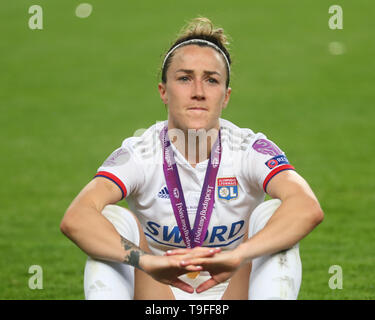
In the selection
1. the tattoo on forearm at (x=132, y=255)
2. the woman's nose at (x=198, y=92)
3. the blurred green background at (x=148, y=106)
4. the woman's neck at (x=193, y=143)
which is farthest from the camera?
the blurred green background at (x=148, y=106)

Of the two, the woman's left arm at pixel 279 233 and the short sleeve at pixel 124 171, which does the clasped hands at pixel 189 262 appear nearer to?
the woman's left arm at pixel 279 233

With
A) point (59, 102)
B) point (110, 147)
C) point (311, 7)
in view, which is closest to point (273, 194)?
point (110, 147)

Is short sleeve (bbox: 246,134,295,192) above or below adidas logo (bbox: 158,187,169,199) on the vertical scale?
above

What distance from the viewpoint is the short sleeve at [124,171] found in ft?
16.7

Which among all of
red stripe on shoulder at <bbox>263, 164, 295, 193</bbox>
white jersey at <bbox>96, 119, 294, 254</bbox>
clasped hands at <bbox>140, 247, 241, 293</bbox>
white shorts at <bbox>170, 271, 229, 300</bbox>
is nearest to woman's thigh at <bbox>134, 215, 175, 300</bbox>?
white shorts at <bbox>170, 271, 229, 300</bbox>

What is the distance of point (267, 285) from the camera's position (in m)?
4.58

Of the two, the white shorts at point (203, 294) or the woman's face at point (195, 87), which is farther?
the white shorts at point (203, 294)

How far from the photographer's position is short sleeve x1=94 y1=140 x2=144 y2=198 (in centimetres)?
510

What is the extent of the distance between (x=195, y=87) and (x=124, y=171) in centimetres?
76

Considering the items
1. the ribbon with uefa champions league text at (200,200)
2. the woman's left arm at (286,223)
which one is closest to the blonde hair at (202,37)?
the ribbon with uefa champions league text at (200,200)

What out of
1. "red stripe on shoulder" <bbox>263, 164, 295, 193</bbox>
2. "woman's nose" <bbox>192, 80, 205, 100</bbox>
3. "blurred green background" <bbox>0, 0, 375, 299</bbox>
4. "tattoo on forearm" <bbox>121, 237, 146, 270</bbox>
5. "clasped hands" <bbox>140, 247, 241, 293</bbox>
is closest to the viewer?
"clasped hands" <bbox>140, 247, 241, 293</bbox>

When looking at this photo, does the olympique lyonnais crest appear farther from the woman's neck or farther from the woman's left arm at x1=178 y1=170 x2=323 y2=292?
the woman's left arm at x1=178 y1=170 x2=323 y2=292

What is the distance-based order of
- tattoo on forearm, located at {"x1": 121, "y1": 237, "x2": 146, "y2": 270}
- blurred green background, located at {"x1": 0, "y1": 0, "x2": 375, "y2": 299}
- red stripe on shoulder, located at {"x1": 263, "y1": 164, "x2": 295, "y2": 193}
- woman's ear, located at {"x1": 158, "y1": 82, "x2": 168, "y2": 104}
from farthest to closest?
blurred green background, located at {"x1": 0, "y1": 0, "x2": 375, "y2": 299} → woman's ear, located at {"x1": 158, "y1": 82, "x2": 168, "y2": 104} → red stripe on shoulder, located at {"x1": 263, "y1": 164, "x2": 295, "y2": 193} → tattoo on forearm, located at {"x1": 121, "y1": 237, "x2": 146, "y2": 270}

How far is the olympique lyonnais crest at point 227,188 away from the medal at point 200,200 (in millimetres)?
56
